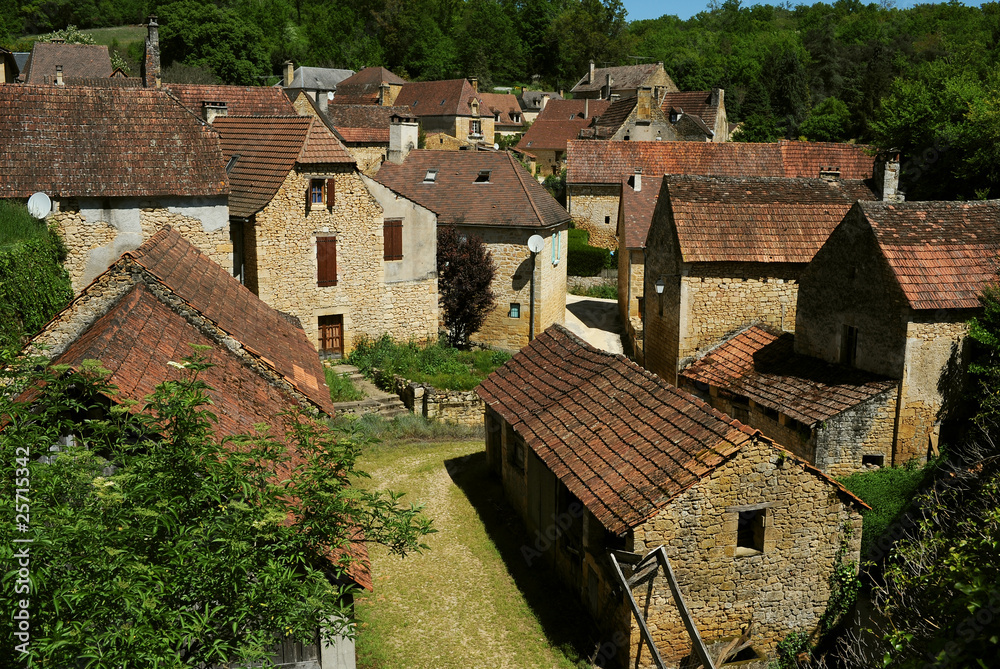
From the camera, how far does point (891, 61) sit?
65.8 m

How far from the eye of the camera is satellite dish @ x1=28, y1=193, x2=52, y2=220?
18.6 meters

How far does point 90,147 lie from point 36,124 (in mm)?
1312

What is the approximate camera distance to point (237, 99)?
32031 mm

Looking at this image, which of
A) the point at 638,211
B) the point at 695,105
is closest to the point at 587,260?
the point at 638,211

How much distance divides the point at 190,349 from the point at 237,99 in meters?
22.7

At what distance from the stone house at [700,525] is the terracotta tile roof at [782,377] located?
4.67m

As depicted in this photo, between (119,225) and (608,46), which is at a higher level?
(608,46)

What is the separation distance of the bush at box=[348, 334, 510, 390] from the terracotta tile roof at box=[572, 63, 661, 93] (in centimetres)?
6186

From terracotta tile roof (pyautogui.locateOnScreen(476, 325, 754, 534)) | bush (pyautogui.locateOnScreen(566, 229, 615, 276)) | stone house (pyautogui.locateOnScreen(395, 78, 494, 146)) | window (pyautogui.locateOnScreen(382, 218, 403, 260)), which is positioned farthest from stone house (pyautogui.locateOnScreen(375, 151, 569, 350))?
stone house (pyautogui.locateOnScreen(395, 78, 494, 146))

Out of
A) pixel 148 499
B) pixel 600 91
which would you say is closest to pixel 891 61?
pixel 600 91

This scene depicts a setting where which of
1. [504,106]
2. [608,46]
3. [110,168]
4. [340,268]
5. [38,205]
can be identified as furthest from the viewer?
[608,46]

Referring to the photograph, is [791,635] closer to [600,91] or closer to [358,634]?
[358,634]

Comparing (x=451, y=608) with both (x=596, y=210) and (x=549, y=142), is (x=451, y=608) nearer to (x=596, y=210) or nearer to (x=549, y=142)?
(x=596, y=210)

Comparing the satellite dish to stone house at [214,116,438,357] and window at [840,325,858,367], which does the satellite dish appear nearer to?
stone house at [214,116,438,357]
